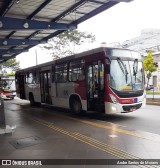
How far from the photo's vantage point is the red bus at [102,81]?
8.86 meters

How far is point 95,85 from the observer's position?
9.48 metres

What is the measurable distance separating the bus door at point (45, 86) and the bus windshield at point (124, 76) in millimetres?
5521

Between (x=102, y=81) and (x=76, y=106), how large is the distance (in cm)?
246

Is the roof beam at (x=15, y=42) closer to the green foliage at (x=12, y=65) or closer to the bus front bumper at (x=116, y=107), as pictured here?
the bus front bumper at (x=116, y=107)

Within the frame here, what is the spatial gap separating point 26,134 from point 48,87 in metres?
6.42

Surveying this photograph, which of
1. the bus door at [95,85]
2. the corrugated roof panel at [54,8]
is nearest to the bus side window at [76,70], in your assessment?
the bus door at [95,85]

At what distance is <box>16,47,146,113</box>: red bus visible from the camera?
29.1 ft

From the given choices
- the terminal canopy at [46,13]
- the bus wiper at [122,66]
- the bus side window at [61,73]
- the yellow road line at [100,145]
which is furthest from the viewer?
the bus side window at [61,73]

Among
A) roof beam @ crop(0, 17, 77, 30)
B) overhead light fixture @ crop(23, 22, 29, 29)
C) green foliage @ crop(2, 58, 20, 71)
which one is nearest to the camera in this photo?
roof beam @ crop(0, 17, 77, 30)

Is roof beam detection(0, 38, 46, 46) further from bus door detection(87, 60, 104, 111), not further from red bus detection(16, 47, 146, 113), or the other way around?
bus door detection(87, 60, 104, 111)

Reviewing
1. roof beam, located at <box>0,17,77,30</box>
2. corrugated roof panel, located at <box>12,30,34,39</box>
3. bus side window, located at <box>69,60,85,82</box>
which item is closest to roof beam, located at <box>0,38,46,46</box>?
corrugated roof panel, located at <box>12,30,34,39</box>

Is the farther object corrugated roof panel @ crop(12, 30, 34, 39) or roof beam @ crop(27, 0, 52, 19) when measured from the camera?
corrugated roof panel @ crop(12, 30, 34, 39)

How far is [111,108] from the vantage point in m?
8.80

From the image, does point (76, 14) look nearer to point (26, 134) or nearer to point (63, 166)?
point (26, 134)
